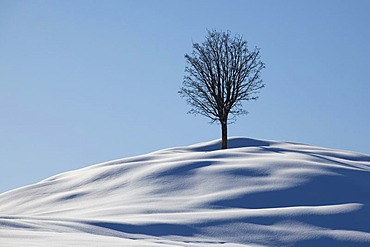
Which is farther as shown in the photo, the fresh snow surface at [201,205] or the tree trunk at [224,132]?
the tree trunk at [224,132]

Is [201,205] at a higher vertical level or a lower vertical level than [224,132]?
lower

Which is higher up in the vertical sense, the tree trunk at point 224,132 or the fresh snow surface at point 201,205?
the tree trunk at point 224,132

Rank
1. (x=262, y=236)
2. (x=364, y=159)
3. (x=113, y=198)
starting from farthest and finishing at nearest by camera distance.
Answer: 1. (x=364, y=159)
2. (x=113, y=198)
3. (x=262, y=236)

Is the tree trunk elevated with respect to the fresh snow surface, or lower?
elevated

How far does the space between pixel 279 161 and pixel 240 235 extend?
7.84 metres

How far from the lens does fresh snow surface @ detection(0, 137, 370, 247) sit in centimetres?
1261

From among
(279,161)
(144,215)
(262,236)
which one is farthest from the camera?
(279,161)

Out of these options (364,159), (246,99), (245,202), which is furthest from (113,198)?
(246,99)

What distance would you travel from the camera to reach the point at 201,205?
55.0ft

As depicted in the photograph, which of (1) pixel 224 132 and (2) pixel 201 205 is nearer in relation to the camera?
(2) pixel 201 205

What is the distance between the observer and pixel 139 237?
12.3 m

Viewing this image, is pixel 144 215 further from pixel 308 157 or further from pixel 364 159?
pixel 364 159

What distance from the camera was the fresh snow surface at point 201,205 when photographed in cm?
1261

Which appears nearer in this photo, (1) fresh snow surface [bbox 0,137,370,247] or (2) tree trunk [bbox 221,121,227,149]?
(1) fresh snow surface [bbox 0,137,370,247]
